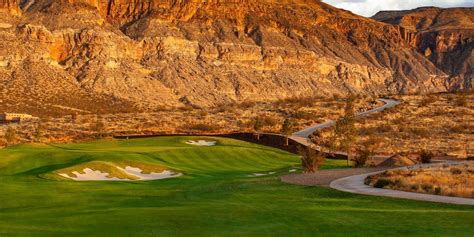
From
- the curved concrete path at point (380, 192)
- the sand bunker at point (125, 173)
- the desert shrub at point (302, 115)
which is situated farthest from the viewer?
the desert shrub at point (302, 115)

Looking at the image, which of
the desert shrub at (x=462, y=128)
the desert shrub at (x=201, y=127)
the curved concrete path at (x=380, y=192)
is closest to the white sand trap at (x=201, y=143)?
the desert shrub at (x=201, y=127)

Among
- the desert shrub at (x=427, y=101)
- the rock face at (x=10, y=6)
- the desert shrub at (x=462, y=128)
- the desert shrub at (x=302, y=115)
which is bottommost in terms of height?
the desert shrub at (x=462, y=128)

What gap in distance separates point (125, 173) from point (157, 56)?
127m

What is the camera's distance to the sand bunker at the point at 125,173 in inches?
1393

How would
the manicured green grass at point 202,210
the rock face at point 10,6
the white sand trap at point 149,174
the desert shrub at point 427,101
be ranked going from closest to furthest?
1. the manicured green grass at point 202,210
2. the white sand trap at point 149,174
3. the desert shrub at point 427,101
4. the rock face at point 10,6

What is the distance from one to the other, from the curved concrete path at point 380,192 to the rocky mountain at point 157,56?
100123 millimetres

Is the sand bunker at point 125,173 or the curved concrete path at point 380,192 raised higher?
the curved concrete path at point 380,192

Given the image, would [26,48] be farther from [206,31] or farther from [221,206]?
[221,206]

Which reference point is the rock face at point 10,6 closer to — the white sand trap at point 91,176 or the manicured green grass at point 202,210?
the manicured green grass at point 202,210

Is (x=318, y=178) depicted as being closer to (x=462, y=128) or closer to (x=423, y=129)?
(x=423, y=129)

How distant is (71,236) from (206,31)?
550 ft


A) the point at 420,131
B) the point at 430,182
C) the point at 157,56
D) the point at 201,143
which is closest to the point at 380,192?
the point at 430,182

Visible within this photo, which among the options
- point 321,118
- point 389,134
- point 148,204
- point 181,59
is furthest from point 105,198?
point 181,59

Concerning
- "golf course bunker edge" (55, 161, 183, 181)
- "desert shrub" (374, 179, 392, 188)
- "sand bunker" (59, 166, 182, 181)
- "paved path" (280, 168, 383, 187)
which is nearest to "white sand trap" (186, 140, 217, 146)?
"golf course bunker edge" (55, 161, 183, 181)
